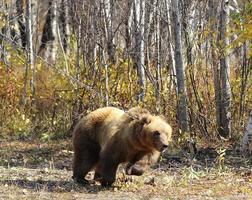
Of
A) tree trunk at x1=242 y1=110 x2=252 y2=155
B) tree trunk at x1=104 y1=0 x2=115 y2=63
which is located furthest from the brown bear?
tree trunk at x1=104 y1=0 x2=115 y2=63

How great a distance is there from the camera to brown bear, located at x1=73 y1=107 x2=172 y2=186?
334 inches

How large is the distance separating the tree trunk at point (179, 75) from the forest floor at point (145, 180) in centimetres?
67

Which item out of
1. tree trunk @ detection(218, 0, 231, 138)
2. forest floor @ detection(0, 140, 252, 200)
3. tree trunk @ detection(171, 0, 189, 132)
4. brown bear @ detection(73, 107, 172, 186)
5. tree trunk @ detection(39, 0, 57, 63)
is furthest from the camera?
tree trunk @ detection(39, 0, 57, 63)

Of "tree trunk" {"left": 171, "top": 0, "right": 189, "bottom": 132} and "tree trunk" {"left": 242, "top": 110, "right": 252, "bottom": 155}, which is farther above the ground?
"tree trunk" {"left": 171, "top": 0, "right": 189, "bottom": 132}

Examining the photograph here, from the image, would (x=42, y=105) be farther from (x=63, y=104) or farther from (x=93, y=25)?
(x=93, y=25)

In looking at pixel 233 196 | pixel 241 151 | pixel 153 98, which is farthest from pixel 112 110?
pixel 153 98

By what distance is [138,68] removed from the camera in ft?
47.4

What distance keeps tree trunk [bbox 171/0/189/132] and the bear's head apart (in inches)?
144

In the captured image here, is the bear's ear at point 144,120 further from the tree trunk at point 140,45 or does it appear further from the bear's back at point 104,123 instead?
the tree trunk at point 140,45

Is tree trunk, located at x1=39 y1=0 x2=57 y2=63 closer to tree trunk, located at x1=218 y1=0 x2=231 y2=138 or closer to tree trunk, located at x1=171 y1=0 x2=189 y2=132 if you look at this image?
tree trunk, located at x1=218 y1=0 x2=231 y2=138

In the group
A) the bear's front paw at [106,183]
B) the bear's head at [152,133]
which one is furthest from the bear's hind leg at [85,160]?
the bear's head at [152,133]

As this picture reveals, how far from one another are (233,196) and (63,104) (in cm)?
784

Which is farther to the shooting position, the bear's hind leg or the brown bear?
the bear's hind leg

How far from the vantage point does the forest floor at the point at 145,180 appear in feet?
27.2
